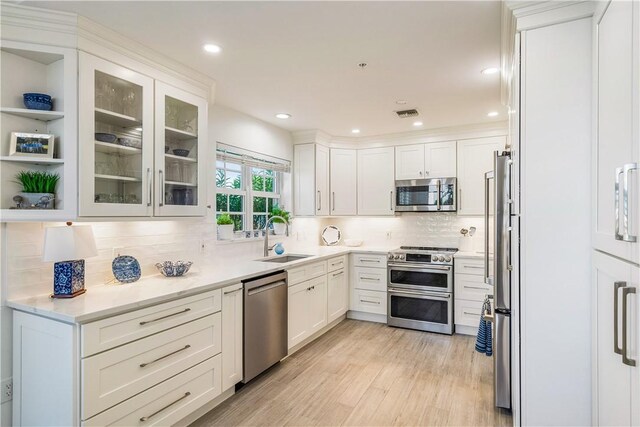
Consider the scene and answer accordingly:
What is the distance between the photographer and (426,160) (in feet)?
14.7

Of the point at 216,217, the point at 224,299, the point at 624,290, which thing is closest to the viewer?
the point at 624,290

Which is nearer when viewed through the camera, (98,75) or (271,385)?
(98,75)

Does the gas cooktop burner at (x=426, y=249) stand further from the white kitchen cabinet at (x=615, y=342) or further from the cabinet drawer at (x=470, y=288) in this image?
the white kitchen cabinet at (x=615, y=342)

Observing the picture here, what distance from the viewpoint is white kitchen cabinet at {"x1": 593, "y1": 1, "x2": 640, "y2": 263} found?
1066 millimetres

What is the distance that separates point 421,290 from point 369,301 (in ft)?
2.26

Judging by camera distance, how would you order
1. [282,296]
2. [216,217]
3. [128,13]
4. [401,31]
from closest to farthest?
[128,13], [401,31], [282,296], [216,217]

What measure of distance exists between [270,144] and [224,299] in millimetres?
2257

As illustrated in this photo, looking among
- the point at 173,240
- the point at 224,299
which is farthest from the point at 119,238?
the point at 224,299

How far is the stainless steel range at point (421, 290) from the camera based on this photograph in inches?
156

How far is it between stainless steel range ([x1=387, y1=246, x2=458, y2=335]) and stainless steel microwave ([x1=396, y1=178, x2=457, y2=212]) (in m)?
0.57

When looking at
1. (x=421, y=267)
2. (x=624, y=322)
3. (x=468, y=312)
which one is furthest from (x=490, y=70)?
(x=468, y=312)

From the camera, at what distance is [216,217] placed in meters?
3.39

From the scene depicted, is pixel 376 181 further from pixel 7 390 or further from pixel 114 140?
pixel 7 390

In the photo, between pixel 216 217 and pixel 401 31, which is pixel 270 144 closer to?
pixel 216 217
